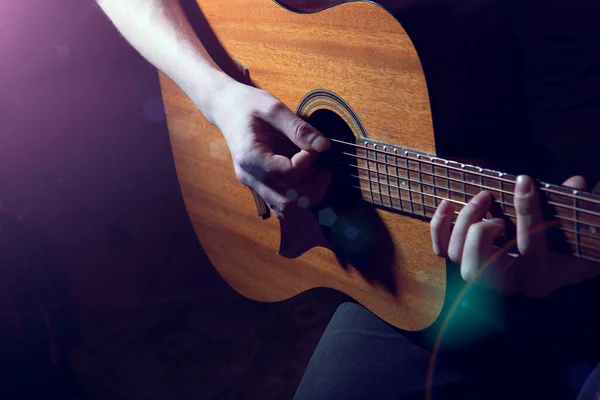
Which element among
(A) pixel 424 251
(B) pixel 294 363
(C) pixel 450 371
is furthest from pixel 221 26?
(B) pixel 294 363

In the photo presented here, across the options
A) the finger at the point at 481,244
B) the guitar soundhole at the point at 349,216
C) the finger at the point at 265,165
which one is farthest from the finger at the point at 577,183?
the finger at the point at 265,165

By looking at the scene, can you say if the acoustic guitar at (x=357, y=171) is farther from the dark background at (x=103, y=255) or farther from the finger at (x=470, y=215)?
the dark background at (x=103, y=255)

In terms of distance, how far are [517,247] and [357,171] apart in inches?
11.2

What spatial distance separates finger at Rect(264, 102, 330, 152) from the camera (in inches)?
32.7

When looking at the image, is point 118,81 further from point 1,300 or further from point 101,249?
point 1,300

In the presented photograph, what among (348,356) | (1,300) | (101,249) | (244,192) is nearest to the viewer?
(348,356)

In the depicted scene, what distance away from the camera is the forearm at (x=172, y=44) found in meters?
1.06

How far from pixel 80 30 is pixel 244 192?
1.26 meters

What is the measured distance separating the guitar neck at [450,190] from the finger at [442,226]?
23mm

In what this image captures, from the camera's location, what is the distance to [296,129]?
85 cm

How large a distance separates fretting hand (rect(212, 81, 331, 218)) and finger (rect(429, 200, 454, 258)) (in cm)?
21

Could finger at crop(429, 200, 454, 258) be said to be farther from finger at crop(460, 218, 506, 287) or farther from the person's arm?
the person's arm

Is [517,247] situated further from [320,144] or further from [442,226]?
[320,144]

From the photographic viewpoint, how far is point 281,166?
0.86m
